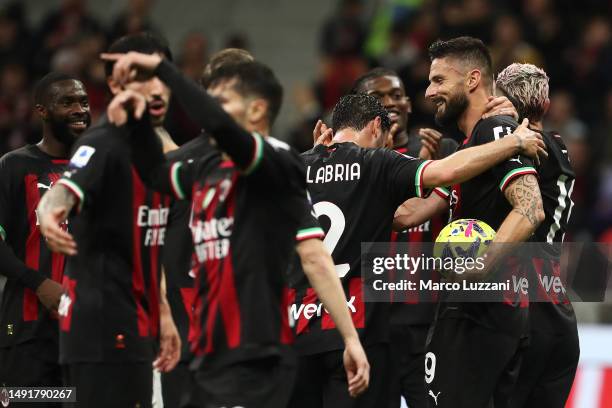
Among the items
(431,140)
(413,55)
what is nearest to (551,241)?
(431,140)

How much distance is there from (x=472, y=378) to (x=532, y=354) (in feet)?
1.98

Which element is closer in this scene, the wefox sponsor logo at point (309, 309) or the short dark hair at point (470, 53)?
the wefox sponsor logo at point (309, 309)

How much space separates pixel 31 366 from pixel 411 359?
2.72 m

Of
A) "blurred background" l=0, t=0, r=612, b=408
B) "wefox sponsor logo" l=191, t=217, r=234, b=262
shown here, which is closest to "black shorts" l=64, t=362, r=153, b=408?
"wefox sponsor logo" l=191, t=217, r=234, b=262

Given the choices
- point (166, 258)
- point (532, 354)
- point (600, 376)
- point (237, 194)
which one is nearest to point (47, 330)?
point (166, 258)

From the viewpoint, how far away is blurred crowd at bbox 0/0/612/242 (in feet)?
45.1

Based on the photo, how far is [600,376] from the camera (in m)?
9.86

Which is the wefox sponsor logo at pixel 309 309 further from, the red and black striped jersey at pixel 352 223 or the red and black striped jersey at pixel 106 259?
the red and black striped jersey at pixel 106 259

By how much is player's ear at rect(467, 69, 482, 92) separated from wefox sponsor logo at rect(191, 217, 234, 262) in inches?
105

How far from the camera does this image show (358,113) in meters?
7.08

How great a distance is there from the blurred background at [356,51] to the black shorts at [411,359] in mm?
5297

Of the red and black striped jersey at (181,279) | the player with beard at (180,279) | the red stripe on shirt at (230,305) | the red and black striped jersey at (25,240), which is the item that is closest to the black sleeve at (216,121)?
the red stripe on shirt at (230,305)

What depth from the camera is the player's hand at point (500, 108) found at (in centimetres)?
704

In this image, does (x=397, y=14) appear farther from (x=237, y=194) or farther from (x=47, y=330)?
(x=237, y=194)
